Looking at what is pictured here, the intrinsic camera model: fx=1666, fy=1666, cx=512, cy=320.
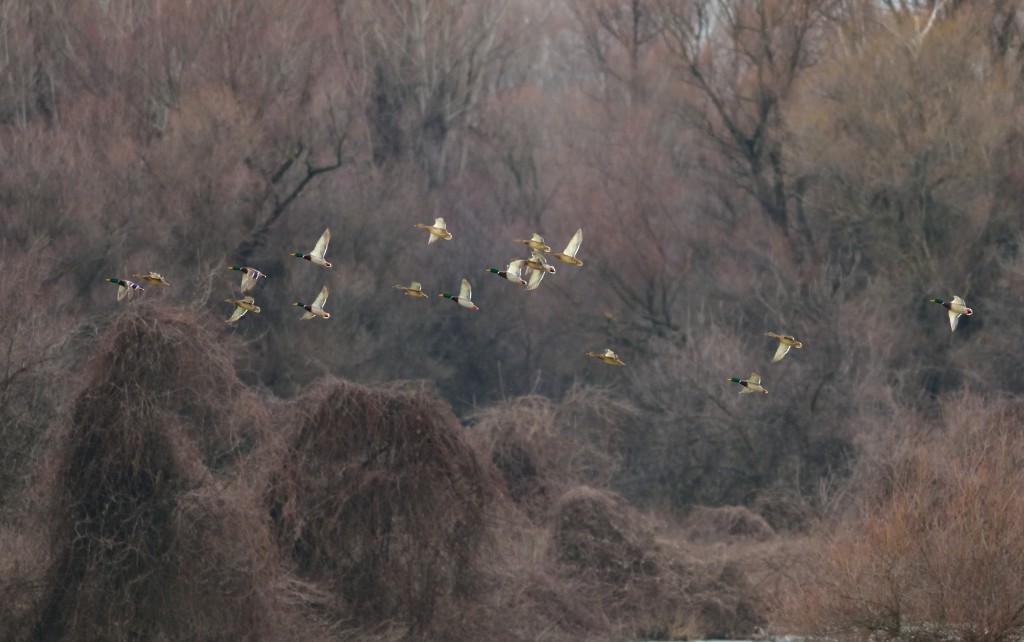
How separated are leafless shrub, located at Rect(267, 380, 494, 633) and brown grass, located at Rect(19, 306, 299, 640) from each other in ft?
5.22

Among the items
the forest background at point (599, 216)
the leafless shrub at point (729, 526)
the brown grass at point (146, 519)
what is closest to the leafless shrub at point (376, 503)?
the brown grass at point (146, 519)

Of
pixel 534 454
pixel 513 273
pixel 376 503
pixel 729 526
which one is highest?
pixel 513 273

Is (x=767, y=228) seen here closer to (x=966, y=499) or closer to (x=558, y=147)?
(x=558, y=147)

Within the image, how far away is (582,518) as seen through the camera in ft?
88.6

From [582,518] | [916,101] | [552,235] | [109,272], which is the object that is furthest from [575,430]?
[552,235]

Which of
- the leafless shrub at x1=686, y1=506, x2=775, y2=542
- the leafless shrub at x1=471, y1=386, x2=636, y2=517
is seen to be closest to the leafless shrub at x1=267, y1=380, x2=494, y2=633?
the leafless shrub at x1=471, y1=386, x2=636, y2=517

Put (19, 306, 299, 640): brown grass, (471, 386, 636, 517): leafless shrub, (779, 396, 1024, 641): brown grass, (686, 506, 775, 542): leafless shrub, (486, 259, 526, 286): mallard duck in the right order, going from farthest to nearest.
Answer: (686, 506, 775, 542): leafless shrub
(471, 386, 636, 517): leafless shrub
(779, 396, 1024, 641): brown grass
(19, 306, 299, 640): brown grass
(486, 259, 526, 286): mallard duck

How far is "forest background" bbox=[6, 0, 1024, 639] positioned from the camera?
34.8m

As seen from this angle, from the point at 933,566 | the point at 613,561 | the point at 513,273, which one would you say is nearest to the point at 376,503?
the point at 513,273

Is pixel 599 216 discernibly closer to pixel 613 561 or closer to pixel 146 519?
pixel 613 561

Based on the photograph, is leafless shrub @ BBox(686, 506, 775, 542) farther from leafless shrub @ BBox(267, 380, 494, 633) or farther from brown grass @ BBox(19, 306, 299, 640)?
brown grass @ BBox(19, 306, 299, 640)

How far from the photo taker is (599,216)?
4784 centimetres

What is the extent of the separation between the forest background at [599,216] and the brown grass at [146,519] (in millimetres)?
4176

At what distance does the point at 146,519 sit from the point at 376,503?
329 centimetres
